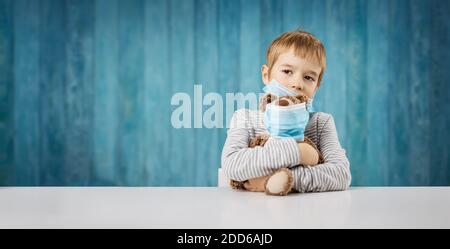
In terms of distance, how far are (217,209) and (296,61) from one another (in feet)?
1.35

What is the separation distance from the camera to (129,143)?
2785 mm

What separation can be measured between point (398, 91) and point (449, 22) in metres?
0.48

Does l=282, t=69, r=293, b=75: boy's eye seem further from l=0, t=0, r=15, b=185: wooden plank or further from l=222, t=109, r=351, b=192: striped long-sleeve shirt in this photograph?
l=0, t=0, r=15, b=185: wooden plank

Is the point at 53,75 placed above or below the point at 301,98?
above

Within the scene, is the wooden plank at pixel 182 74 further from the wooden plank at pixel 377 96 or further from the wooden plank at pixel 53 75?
the wooden plank at pixel 377 96

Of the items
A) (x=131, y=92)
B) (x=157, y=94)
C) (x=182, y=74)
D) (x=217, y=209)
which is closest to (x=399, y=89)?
(x=182, y=74)

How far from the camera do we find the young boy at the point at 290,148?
3.12 ft

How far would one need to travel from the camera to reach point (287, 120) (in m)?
0.97

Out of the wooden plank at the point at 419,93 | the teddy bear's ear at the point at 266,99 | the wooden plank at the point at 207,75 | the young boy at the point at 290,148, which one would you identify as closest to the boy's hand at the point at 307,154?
the young boy at the point at 290,148

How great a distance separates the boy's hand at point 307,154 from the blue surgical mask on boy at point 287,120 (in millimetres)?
17

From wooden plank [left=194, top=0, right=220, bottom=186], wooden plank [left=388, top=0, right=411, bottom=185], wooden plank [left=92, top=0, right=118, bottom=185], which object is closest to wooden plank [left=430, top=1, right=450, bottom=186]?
wooden plank [left=388, top=0, right=411, bottom=185]

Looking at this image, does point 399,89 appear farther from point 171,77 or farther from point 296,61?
point 296,61
